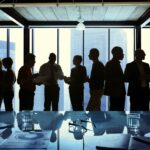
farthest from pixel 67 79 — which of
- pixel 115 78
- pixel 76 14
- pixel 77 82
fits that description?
pixel 76 14

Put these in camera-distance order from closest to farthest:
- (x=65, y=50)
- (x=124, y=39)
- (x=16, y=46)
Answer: (x=16, y=46) → (x=65, y=50) → (x=124, y=39)

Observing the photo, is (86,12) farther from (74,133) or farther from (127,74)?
(74,133)

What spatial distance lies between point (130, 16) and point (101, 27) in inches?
45.6

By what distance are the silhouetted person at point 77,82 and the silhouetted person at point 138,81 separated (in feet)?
2.73

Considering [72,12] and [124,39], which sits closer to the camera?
[72,12]

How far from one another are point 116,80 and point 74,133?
295cm

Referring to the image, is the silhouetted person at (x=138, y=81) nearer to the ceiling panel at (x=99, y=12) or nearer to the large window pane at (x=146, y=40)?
the ceiling panel at (x=99, y=12)

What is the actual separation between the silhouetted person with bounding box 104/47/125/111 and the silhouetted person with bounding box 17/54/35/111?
3.76ft

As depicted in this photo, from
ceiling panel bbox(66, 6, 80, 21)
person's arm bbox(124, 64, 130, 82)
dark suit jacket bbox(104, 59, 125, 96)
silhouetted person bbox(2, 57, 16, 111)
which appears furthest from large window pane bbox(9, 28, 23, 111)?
person's arm bbox(124, 64, 130, 82)

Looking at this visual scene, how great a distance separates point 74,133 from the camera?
1638mm

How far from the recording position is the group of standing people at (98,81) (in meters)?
4.50

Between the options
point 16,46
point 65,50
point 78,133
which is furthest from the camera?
point 65,50

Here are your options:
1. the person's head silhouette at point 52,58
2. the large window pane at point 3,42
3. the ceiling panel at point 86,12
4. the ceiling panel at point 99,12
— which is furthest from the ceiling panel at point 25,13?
the person's head silhouette at point 52,58

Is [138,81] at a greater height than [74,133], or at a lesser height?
greater
